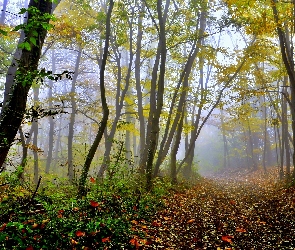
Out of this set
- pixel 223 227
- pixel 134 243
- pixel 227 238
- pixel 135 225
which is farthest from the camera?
pixel 223 227

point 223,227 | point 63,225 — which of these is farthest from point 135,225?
point 223,227

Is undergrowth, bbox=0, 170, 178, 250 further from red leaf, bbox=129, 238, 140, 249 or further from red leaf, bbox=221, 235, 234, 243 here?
red leaf, bbox=221, 235, 234, 243

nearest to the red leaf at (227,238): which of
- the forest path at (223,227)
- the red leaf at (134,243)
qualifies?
the forest path at (223,227)

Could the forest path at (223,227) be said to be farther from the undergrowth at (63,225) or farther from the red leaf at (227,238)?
the undergrowth at (63,225)

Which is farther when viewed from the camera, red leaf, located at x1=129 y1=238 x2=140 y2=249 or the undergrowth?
red leaf, located at x1=129 y1=238 x2=140 y2=249

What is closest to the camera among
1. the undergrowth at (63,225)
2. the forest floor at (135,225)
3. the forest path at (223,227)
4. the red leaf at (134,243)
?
the undergrowth at (63,225)

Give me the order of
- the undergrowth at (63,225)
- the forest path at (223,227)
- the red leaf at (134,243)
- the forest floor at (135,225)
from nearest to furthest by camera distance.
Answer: the undergrowth at (63,225), the forest floor at (135,225), the red leaf at (134,243), the forest path at (223,227)

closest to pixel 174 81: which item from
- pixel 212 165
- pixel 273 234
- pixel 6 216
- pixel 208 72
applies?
pixel 208 72

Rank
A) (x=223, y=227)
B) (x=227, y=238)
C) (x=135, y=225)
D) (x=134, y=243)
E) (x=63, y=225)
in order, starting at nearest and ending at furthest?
1. (x=63, y=225)
2. (x=134, y=243)
3. (x=227, y=238)
4. (x=135, y=225)
5. (x=223, y=227)

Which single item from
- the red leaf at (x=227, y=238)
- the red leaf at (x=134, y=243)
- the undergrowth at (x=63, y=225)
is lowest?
the red leaf at (x=227, y=238)

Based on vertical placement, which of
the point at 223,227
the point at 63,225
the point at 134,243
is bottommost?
the point at 223,227

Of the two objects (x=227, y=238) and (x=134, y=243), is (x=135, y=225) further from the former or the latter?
(x=227, y=238)

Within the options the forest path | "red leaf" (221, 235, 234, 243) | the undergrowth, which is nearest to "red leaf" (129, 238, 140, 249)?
the undergrowth

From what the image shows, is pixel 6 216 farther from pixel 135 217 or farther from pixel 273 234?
pixel 273 234
